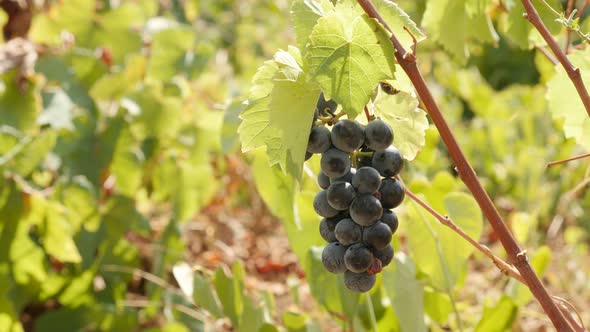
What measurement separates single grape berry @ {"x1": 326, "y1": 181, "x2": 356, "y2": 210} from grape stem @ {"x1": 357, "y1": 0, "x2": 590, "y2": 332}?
0.09m

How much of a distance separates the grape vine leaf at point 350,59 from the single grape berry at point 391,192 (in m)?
0.09

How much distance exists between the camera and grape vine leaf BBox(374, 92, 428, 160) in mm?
664

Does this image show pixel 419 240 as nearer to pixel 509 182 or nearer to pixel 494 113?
pixel 509 182

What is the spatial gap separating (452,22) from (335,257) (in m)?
0.39

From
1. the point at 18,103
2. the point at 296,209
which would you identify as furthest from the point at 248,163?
the point at 296,209

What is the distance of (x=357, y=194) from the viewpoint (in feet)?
2.05

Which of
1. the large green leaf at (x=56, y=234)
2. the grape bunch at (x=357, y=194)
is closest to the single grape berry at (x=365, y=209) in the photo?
the grape bunch at (x=357, y=194)

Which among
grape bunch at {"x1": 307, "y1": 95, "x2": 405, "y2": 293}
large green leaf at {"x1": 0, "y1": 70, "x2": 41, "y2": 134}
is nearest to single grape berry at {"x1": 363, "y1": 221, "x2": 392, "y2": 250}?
grape bunch at {"x1": 307, "y1": 95, "x2": 405, "y2": 293}

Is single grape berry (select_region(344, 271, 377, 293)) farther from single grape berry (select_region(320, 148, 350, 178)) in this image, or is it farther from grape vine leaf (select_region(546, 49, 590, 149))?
grape vine leaf (select_region(546, 49, 590, 149))

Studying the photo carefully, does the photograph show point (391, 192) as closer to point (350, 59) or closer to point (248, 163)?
point (350, 59)

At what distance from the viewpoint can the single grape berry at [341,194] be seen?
0.62 metres

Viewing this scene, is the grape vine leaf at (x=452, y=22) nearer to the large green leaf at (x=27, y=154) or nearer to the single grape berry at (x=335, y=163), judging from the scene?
the single grape berry at (x=335, y=163)

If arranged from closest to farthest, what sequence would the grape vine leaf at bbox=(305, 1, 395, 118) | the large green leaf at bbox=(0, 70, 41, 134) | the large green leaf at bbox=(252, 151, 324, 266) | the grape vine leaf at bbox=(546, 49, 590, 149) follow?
the grape vine leaf at bbox=(305, 1, 395, 118) < the grape vine leaf at bbox=(546, 49, 590, 149) < the large green leaf at bbox=(252, 151, 324, 266) < the large green leaf at bbox=(0, 70, 41, 134)

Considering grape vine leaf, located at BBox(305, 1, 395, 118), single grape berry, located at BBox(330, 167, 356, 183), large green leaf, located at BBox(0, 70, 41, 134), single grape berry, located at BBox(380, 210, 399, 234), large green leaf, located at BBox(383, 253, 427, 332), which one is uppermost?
grape vine leaf, located at BBox(305, 1, 395, 118)
